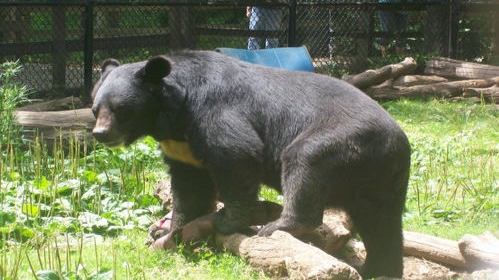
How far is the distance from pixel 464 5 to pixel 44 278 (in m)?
10.9

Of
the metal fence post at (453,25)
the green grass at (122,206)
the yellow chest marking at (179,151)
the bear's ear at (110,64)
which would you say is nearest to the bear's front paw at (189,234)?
the green grass at (122,206)

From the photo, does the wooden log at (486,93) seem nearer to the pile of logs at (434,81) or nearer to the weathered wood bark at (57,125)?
the pile of logs at (434,81)

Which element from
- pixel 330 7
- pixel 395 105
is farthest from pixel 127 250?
pixel 330 7

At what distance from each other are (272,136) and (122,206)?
1.55 metres

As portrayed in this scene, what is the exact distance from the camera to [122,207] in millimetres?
6469

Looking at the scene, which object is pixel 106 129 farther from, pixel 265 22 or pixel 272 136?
pixel 265 22

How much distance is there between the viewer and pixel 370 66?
45.4ft

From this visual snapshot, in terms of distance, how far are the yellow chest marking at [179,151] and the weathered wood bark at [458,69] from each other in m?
7.99

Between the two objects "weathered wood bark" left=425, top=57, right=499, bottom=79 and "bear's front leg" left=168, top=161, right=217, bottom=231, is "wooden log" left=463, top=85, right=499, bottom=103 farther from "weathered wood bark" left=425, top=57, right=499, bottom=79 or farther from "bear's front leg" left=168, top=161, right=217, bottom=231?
"bear's front leg" left=168, top=161, right=217, bottom=231

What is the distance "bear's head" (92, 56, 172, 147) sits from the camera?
5562mm

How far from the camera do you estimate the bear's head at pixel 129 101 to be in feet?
18.2

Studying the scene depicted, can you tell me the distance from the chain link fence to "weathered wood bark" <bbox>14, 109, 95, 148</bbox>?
3.01 metres

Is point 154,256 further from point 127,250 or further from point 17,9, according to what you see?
point 17,9

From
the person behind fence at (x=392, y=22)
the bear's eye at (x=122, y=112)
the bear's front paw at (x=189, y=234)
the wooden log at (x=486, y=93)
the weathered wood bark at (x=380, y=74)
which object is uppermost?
the person behind fence at (x=392, y=22)
